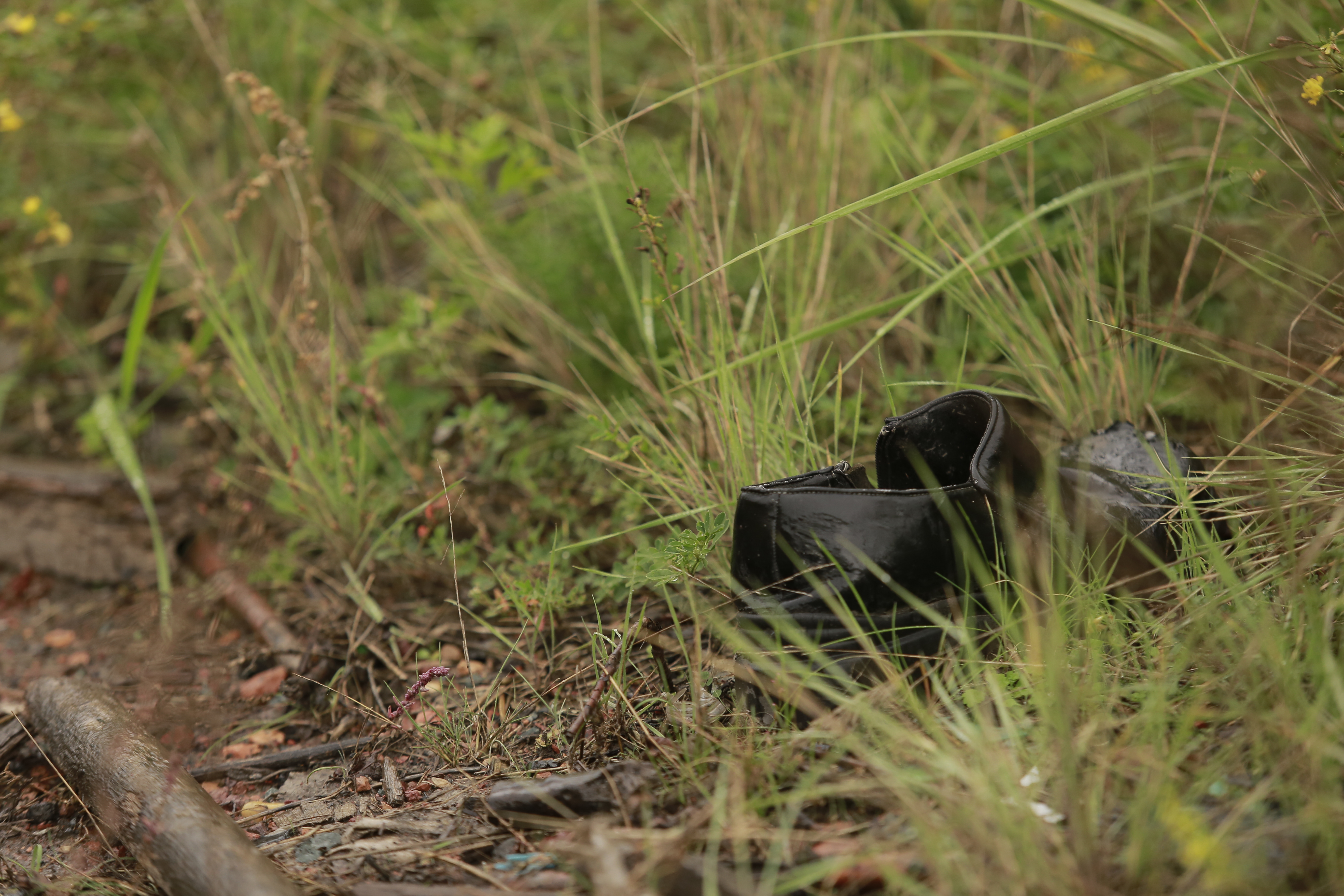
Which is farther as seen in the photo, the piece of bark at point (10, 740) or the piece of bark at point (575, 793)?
the piece of bark at point (10, 740)

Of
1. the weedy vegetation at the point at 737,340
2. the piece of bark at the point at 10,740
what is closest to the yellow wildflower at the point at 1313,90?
the weedy vegetation at the point at 737,340

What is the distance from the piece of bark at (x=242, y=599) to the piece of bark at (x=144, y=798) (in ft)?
1.21

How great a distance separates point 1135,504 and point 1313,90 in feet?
2.48

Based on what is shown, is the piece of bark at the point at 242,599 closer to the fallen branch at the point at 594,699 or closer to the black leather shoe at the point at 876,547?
the fallen branch at the point at 594,699

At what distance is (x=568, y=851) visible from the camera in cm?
112

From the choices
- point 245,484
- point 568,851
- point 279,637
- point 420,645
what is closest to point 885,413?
point 420,645

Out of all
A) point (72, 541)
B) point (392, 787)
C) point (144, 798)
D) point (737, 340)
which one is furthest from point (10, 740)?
point (737, 340)

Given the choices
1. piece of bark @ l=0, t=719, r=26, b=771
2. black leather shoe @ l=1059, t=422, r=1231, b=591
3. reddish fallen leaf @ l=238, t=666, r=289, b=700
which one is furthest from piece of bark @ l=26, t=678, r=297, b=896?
black leather shoe @ l=1059, t=422, r=1231, b=591

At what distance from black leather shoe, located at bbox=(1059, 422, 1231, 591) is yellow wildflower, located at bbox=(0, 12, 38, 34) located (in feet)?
10.2

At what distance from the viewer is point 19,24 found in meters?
2.73

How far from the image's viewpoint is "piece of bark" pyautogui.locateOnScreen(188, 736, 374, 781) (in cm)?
172

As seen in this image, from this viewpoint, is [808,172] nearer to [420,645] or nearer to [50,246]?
[420,645]

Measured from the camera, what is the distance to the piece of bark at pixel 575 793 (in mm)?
1319

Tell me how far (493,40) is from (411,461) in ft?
5.83
